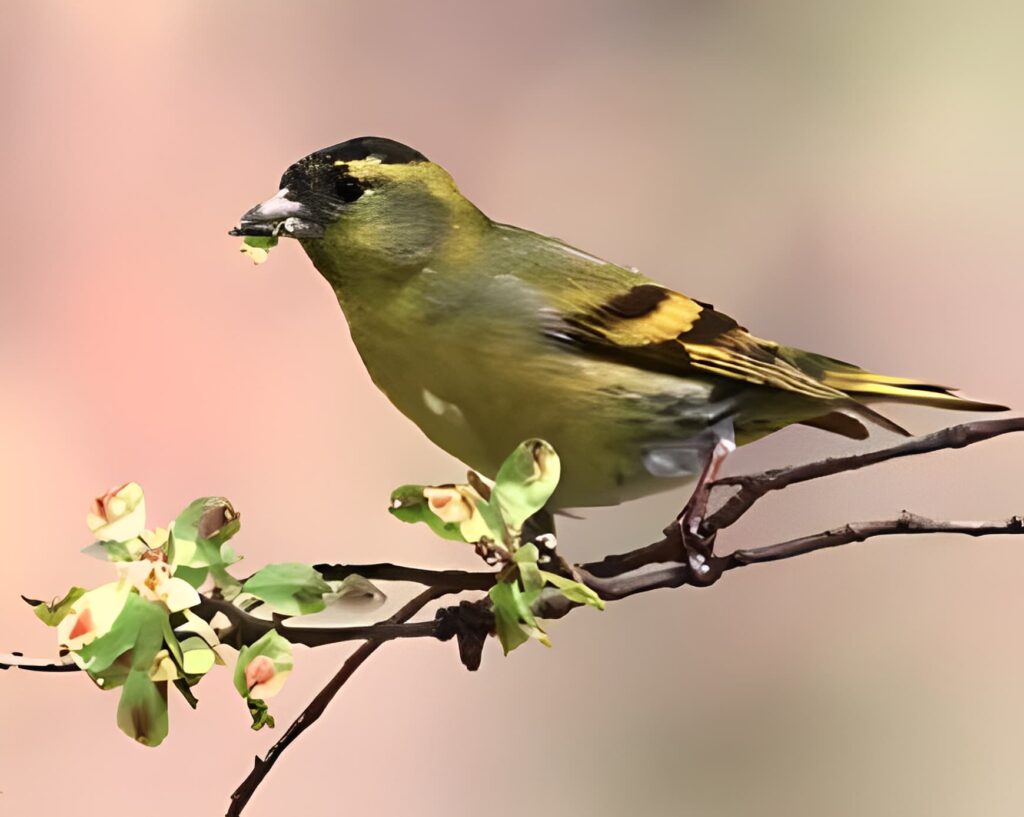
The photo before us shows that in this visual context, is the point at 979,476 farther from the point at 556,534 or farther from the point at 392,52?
the point at 392,52

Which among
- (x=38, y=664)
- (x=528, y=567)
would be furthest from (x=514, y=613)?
(x=38, y=664)

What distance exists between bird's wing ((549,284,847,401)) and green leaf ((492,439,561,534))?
0.07m

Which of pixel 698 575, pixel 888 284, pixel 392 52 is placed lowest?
pixel 698 575

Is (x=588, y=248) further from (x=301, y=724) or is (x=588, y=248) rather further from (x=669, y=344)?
(x=301, y=724)

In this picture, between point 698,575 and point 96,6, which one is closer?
point 698,575

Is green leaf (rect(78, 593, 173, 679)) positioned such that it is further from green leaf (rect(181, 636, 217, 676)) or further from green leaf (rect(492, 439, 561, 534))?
green leaf (rect(492, 439, 561, 534))

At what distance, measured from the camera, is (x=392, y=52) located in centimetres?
68

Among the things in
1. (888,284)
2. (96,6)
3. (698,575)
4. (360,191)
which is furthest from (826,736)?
(96,6)

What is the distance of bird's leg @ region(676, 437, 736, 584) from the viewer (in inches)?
21.1

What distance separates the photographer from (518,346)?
52 cm

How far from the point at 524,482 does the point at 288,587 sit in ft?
0.41

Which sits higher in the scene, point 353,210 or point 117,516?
point 353,210

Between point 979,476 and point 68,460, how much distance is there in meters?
0.52

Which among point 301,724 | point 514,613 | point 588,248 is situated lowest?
point 301,724
